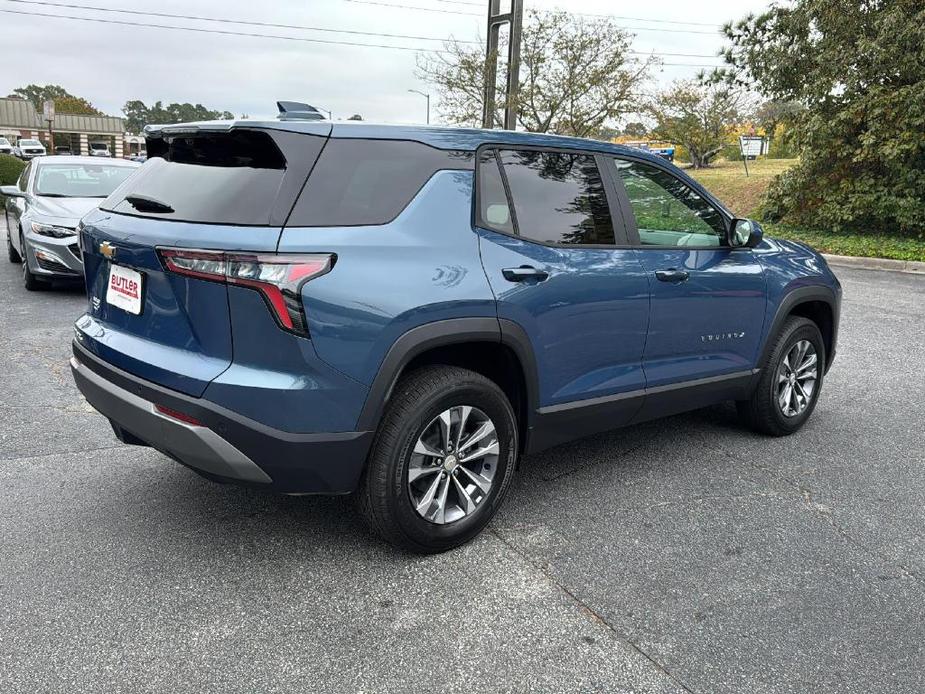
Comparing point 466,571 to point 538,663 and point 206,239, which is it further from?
point 206,239

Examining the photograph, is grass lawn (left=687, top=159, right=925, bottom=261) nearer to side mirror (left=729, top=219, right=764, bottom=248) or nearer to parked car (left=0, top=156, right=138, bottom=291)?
side mirror (left=729, top=219, right=764, bottom=248)

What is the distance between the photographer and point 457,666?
242cm

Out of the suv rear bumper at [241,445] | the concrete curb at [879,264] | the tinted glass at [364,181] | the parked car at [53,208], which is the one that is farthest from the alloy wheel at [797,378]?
the concrete curb at [879,264]

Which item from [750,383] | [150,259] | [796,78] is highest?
[796,78]

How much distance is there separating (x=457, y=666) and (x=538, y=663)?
0.85 ft

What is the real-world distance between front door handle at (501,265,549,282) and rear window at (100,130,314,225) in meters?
0.89

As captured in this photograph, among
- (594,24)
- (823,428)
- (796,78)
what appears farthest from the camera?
(594,24)

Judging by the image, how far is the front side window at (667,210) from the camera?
3760 millimetres

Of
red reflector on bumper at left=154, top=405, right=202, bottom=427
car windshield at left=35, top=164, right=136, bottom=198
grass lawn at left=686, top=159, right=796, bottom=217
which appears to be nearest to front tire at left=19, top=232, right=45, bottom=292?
car windshield at left=35, top=164, right=136, bottom=198

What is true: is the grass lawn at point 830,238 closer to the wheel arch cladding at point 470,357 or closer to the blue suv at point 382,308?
the blue suv at point 382,308

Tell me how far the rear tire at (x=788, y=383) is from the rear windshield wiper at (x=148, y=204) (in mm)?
3323

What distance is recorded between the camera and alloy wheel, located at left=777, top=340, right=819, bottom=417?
457 cm

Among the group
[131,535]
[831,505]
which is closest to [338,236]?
[131,535]

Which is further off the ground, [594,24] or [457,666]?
[594,24]
